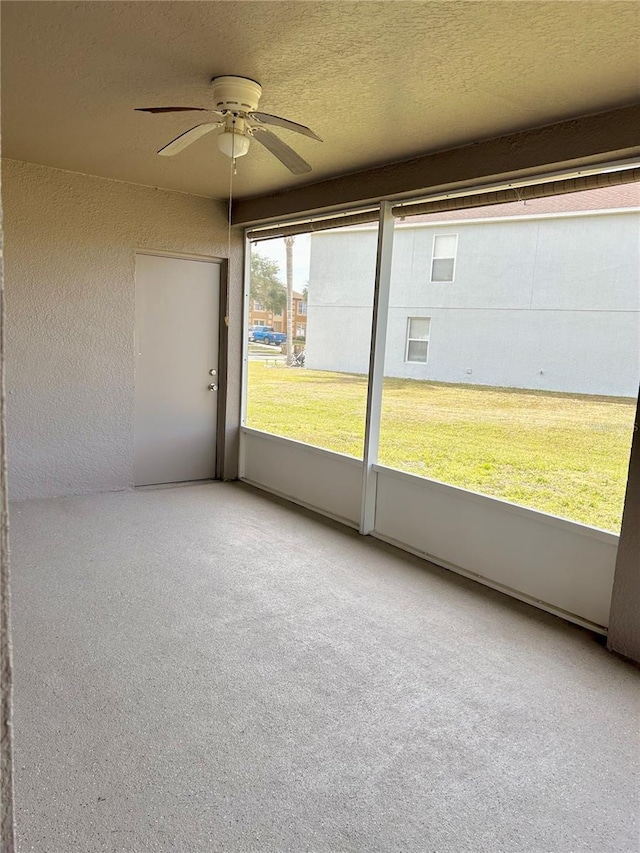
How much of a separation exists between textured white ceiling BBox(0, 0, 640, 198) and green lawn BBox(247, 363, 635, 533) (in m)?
1.62

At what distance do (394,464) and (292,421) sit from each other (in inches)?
49.9

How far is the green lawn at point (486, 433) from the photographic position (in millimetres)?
3535

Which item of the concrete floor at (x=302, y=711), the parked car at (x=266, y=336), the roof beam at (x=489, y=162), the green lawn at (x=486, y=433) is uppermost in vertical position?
Result: the roof beam at (x=489, y=162)

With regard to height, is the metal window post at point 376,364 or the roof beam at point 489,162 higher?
the roof beam at point 489,162

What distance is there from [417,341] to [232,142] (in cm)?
219

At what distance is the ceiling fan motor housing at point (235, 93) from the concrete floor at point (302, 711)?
7.62 feet

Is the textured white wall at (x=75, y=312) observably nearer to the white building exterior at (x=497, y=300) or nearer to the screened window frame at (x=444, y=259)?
the white building exterior at (x=497, y=300)

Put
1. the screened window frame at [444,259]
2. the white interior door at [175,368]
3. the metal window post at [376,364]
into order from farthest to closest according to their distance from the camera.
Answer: the white interior door at [175,368], the screened window frame at [444,259], the metal window post at [376,364]

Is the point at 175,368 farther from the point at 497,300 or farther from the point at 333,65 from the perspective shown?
the point at 333,65

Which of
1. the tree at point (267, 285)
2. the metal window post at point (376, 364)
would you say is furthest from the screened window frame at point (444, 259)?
Answer: the tree at point (267, 285)

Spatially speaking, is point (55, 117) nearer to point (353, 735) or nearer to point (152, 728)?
point (152, 728)

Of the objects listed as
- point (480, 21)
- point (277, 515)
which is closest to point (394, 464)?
point (277, 515)

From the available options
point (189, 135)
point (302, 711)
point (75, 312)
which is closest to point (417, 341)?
point (189, 135)

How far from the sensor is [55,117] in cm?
307
